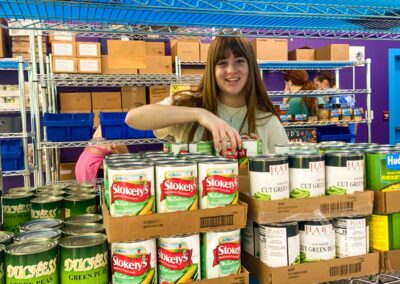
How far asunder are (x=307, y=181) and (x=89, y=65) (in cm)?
324

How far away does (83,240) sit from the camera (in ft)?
3.06

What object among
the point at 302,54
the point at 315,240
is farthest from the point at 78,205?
the point at 302,54

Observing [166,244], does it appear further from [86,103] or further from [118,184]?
[86,103]

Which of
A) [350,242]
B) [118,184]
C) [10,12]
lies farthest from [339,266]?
[10,12]

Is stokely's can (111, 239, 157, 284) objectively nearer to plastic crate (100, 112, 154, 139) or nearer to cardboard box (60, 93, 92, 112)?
plastic crate (100, 112, 154, 139)

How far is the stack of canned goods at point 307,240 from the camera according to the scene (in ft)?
3.21

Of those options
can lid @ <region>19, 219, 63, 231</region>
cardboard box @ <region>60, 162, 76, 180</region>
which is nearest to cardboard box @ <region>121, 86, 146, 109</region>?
cardboard box @ <region>60, 162, 76, 180</region>

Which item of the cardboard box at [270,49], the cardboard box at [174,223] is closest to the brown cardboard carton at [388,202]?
the cardboard box at [174,223]

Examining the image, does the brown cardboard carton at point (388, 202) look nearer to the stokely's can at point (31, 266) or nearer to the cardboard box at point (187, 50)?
the stokely's can at point (31, 266)

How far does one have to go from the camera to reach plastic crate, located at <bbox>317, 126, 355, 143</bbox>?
432cm

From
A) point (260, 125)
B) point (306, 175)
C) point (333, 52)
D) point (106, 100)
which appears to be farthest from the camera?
point (333, 52)

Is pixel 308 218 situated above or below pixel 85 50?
below

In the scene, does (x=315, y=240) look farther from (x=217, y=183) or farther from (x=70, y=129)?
(x=70, y=129)

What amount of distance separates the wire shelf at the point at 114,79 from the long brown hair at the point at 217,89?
6.65 ft
